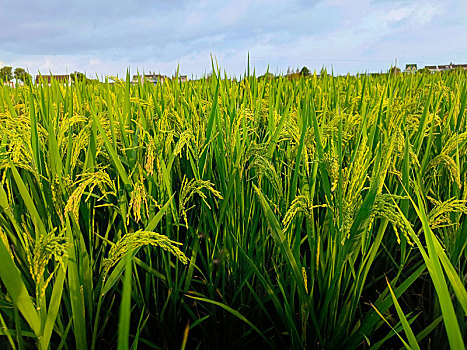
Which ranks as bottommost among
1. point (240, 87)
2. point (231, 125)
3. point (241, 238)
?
point (241, 238)

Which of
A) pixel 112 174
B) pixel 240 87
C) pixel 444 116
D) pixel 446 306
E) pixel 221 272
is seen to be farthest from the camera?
pixel 240 87

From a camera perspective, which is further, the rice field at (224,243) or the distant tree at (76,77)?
the distant tree at (76,77)

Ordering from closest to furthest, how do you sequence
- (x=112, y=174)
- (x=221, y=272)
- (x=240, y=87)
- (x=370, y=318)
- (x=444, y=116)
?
(x=370, y=318) < (x=221, y=272) < (x=112, y=174) < (x=444, y=116) < (x=240, y=87)

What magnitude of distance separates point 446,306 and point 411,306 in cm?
69

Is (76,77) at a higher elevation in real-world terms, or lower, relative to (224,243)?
higher

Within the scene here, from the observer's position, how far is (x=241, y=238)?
3.38 ft

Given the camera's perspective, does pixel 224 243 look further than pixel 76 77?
No

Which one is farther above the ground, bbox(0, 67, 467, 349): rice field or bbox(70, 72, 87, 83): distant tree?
bbox(70, 72, 87, 83): distant tree

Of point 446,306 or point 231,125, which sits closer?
→ point 446,306

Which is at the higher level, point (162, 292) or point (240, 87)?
point (240, 87)

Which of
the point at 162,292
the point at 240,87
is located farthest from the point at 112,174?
the point at 240,87

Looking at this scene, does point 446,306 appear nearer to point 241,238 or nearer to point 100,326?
point 241,238

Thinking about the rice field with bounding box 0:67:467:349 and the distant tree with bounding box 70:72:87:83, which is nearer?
the rice field with bounding box 0:67:467:349

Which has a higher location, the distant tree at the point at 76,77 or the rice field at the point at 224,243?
the distant tree at the point at 76,77
